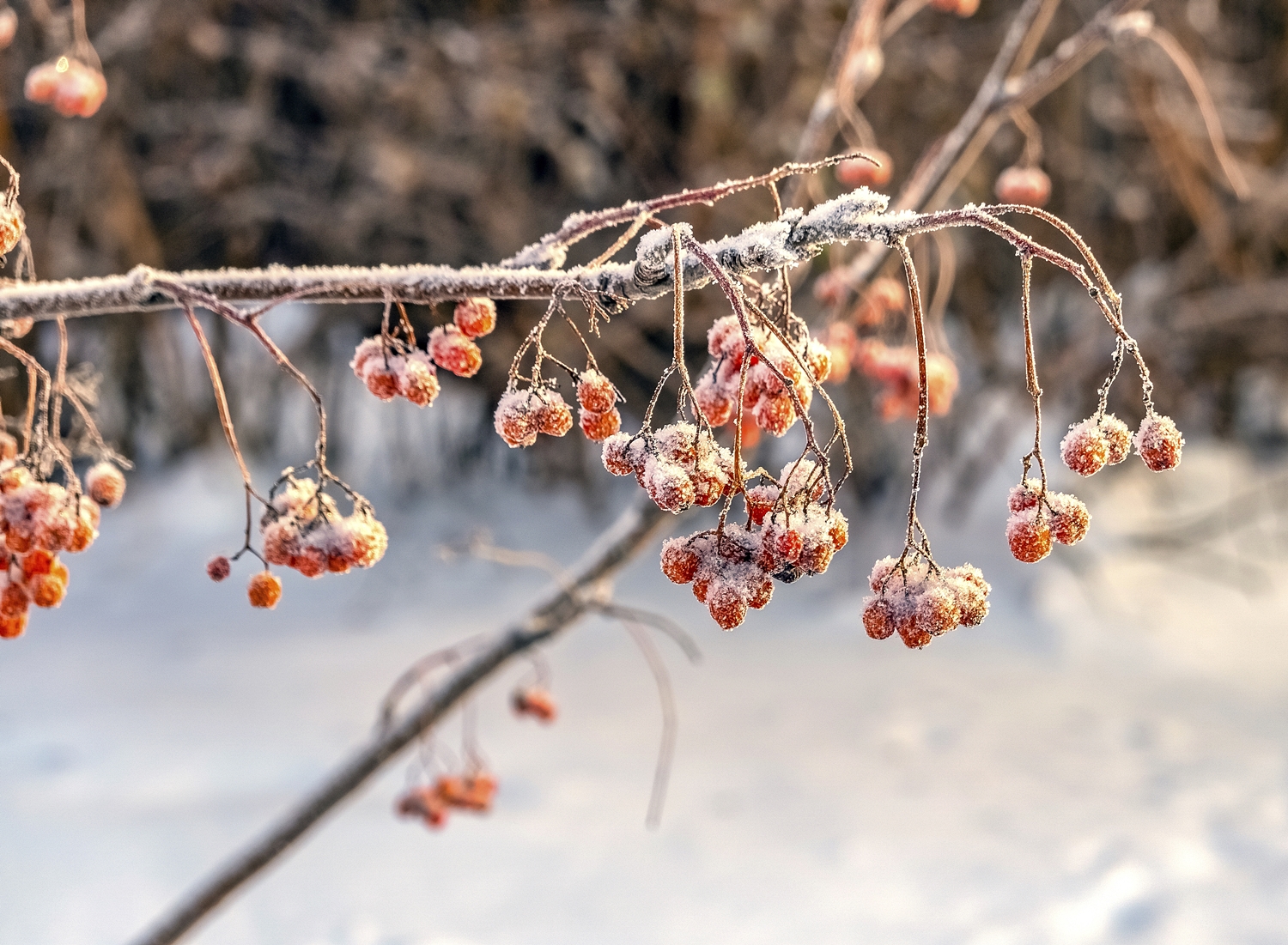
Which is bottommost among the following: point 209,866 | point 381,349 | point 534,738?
point 381,349

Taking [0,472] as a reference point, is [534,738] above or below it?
above

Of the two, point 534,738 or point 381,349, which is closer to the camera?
point 381,349

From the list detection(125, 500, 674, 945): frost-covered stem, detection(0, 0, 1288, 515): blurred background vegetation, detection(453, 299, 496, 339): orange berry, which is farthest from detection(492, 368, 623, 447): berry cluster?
detection(0, 0, 1288, 515): blurred background vegetation

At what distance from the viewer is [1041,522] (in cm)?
72

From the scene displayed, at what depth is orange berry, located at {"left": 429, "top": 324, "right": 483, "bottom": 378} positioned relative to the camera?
33.0 inches

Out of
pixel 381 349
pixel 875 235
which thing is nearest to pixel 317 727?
pixel 381 349

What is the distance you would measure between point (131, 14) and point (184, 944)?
331 centimetres

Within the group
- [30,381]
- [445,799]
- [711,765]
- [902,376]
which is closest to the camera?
[30,381]

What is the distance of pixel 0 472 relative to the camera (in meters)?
0.83

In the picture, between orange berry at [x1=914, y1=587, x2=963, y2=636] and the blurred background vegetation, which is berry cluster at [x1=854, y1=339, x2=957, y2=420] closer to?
orange berry at [x1=914, y1=587, x2=963, y2=636]

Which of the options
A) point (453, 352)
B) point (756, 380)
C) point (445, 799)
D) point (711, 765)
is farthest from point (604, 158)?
point (756, 380)

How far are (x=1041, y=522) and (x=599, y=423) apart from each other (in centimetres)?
33

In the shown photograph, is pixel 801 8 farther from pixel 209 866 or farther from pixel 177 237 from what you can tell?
pixel 209 866

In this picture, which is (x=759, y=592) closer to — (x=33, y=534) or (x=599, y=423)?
(x=599, y=423)
